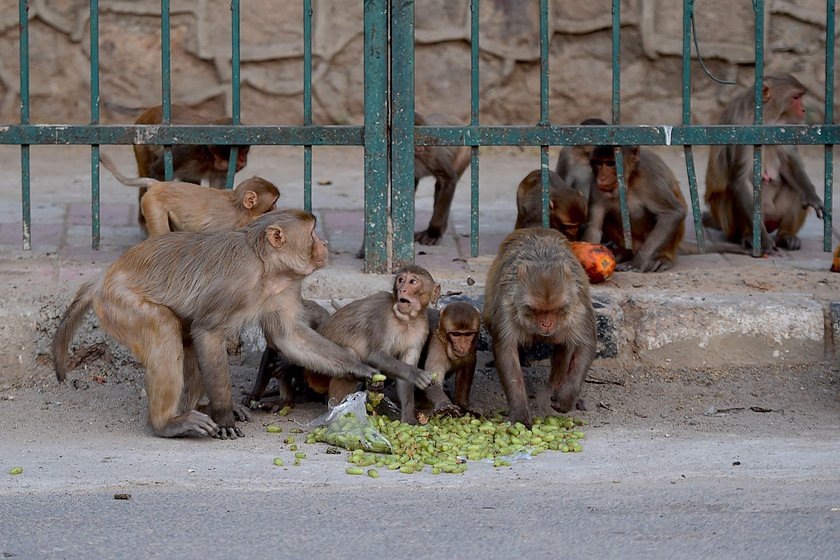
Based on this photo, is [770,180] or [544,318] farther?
[770,180]

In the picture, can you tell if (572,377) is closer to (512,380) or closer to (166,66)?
(512,380)

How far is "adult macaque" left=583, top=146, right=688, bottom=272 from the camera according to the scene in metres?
7.28

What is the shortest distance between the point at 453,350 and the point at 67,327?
1.58 meters

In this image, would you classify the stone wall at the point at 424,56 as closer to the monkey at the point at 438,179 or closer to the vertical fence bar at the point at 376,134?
the monkey at the point at 438,179

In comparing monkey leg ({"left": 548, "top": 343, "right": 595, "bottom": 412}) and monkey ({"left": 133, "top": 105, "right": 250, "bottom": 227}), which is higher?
monkey ({"left": 133, "top": 105, "right": 250, "bottom": 227})

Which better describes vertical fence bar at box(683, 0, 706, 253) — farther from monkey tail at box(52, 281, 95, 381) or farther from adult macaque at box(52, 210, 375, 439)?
monkey tail at box(52, 281, 95, 381)

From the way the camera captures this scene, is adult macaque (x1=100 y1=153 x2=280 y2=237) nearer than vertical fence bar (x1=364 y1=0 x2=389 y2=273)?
No

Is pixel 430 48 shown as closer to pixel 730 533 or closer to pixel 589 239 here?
pixel 589 239

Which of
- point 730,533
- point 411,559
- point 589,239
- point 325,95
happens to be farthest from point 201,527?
point 325,95

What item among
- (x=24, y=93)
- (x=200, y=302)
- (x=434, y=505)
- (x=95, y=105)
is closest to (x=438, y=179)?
(x=95, y=105)

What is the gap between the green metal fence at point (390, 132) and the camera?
6.50 m

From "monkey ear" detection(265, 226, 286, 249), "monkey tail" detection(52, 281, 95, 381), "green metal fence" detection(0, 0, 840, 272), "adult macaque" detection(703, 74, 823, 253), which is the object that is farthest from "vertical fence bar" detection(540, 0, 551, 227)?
"monkey tail" detection(52, 281, 95, 381)

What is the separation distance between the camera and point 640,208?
755 centimetres

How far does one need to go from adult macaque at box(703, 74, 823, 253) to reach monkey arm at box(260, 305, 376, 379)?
2896 millimetres
